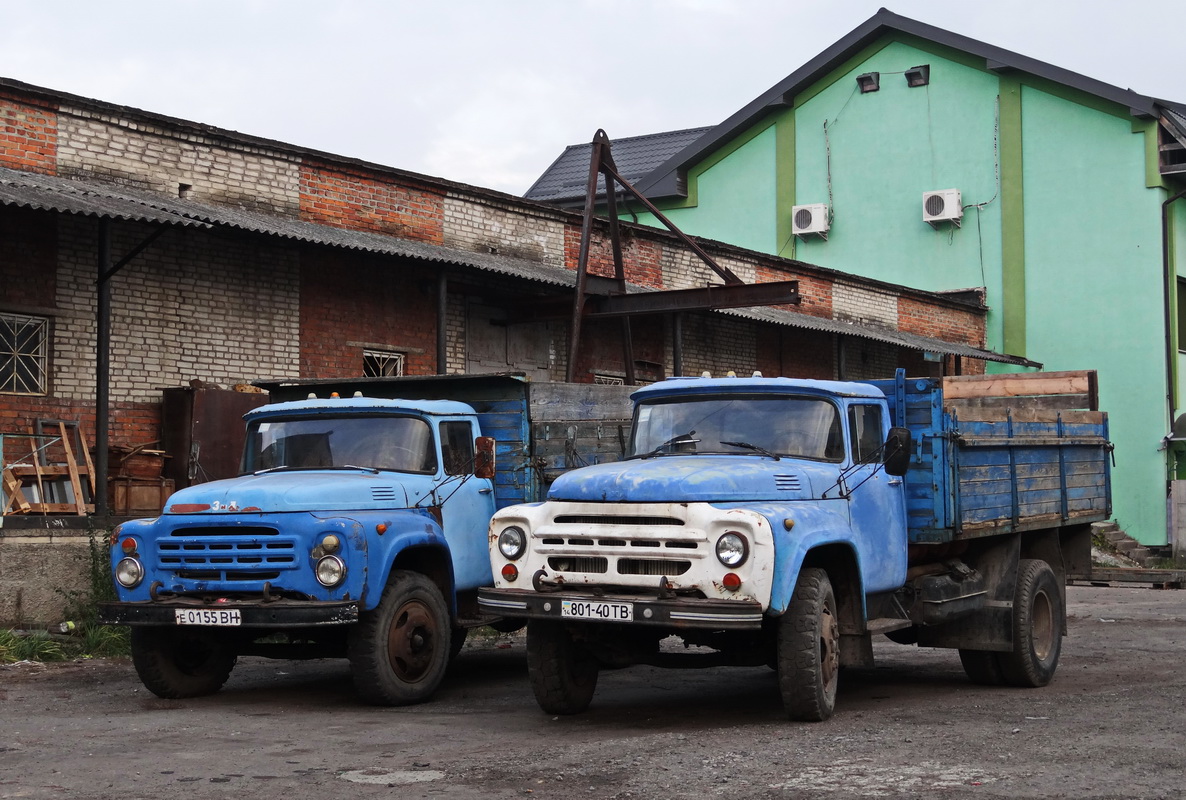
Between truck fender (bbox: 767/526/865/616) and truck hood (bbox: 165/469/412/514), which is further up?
truck hood (bbox: 165/469/412/514)

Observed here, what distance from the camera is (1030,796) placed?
5.89 metres

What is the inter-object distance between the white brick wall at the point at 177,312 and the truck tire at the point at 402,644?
6357mm

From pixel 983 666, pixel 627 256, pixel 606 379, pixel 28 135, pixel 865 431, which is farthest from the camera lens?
pixel 627 256

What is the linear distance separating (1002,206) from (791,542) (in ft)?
75.1

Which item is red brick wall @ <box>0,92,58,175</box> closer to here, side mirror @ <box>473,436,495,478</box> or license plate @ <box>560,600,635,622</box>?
side mirror @ <box>473,436,495,478</box>

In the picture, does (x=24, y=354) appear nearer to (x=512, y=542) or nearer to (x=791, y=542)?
(x=512, y=542)

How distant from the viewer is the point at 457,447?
9.91m

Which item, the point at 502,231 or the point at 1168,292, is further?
the point at 1168,292

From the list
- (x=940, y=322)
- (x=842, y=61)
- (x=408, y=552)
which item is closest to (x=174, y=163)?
(x=408, y=552)

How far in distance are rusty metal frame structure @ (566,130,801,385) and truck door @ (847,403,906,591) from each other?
727cm

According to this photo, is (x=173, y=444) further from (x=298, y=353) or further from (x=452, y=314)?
(x=452, y=314)

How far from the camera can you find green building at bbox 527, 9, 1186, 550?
89.5 ft

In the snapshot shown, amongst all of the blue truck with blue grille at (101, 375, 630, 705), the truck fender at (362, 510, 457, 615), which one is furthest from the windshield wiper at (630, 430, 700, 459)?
the truck fender at (362, 510, 457, 615)

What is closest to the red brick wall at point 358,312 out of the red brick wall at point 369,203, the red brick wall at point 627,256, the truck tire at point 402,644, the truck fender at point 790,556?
the red brick wall at point 369,203
